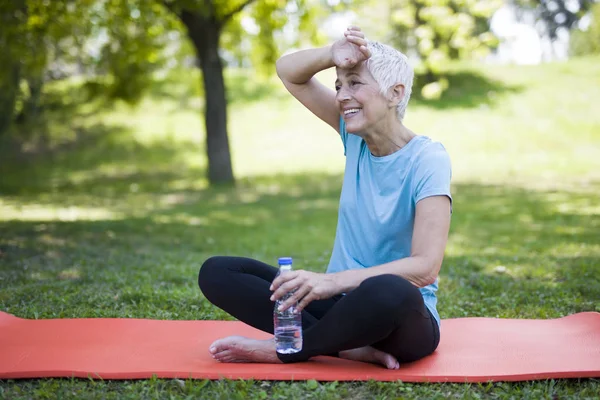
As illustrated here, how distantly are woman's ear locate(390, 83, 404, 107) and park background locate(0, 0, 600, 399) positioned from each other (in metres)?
1.31

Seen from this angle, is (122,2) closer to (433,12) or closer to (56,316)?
(433,12)

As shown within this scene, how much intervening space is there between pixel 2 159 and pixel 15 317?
16.4 meters

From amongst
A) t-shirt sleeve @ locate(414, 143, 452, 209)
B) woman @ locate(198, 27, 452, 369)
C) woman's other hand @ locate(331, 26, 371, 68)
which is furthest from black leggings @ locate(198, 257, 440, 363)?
woman's other hand @ locate(331, 26, 371, 68)

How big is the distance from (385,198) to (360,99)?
487mm

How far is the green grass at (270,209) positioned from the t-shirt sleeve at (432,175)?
2.86ft

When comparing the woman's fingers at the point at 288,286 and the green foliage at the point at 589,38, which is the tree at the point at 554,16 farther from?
the woman's fingers at the point at 288,286

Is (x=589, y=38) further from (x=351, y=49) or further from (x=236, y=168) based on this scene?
(x=351, y=49)

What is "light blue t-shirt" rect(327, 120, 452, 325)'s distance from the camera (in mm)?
3141

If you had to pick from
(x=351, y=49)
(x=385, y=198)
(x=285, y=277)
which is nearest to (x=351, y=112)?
(x=351, y=49)

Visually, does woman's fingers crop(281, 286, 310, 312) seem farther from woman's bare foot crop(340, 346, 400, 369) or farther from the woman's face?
the woman's face

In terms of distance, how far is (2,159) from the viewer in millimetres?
19109

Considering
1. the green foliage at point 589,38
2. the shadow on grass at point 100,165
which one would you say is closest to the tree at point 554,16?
the green foliage at point 589,38

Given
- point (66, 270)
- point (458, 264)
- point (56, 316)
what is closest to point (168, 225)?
point (66, 270)

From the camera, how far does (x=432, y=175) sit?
10.2 feet
